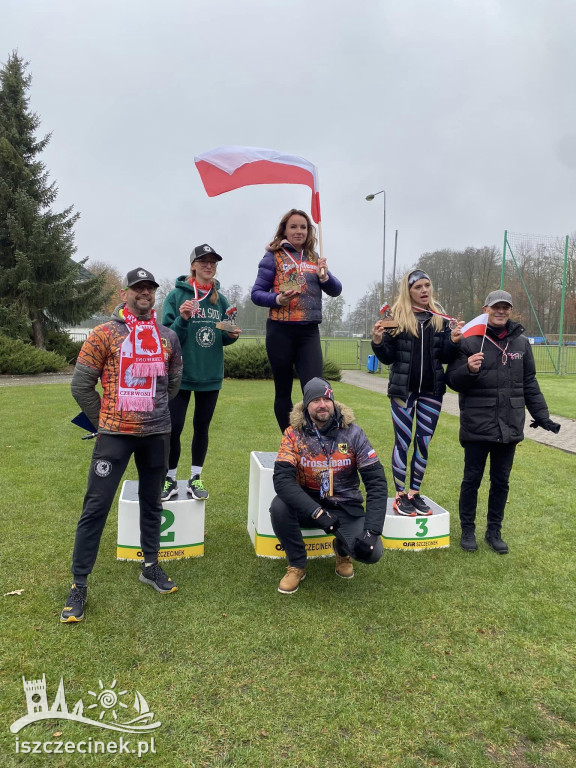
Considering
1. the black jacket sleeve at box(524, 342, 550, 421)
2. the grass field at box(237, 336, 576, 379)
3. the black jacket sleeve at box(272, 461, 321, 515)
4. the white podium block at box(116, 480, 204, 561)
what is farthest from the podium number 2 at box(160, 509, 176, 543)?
the grass field at box(237, 336, 576, 379)

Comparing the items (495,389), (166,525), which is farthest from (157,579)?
(495,389)

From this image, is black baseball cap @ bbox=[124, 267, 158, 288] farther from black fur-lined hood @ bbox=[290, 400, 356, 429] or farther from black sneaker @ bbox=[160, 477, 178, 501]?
black sneaker @ bbox=[160, 477, 178, 501]

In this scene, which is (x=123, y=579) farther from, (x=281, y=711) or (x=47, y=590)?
(x=281, y=711)

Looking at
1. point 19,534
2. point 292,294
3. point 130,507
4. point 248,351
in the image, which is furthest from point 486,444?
point 248,351

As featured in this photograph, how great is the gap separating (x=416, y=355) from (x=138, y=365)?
214 cm

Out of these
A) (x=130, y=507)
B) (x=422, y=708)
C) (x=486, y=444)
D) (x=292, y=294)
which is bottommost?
(x=422, y=708)

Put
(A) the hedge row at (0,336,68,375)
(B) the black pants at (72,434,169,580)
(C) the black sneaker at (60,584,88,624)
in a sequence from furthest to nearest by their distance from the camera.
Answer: (A) the hedge row at (0,336,68,375)
(B) the black pants at (72,434,169,580)
(C) the black sneaker at (60,584,88,624)

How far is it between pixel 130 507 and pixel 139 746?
1793mm

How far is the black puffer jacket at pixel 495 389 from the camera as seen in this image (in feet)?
12.8

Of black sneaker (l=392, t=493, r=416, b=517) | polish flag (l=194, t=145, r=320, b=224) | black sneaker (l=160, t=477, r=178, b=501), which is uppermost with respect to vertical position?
polish flag (l=194, t=145, r=320, b=224)

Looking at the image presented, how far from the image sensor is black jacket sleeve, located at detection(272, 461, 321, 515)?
3.22 meters

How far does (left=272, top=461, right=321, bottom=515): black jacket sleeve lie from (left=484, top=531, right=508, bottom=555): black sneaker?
167 cm

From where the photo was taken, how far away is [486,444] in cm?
398

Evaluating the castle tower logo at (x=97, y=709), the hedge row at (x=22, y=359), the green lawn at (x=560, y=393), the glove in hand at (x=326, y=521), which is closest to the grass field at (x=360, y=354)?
the green lawn at (x=560, y=393)
